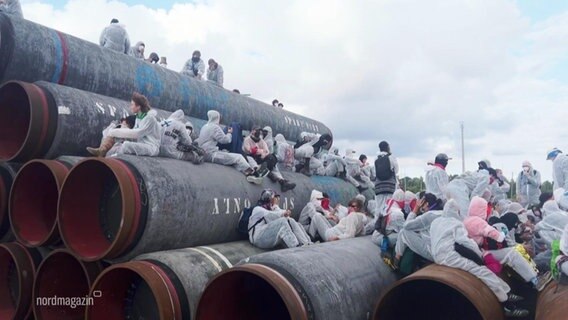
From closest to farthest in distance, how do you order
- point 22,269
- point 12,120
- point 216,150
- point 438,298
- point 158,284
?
point 158,284, point 438,298, point 22,269, point 12,120, point 216,150

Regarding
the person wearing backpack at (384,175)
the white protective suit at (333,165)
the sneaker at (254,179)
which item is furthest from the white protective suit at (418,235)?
the white protective suit at (333,165)

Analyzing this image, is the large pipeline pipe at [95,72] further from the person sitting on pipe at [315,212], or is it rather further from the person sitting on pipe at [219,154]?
the person sitting on pipe at [315,212]

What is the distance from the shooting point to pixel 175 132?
7.12m

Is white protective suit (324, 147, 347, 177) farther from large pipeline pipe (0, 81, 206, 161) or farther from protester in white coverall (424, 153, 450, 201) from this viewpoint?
large pipeline pipe (0, 81, 206, 161)

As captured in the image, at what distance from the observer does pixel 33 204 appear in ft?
22.3

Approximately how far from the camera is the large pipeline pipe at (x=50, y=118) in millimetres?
6475

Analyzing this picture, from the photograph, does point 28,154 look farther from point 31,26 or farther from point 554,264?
point 554,264

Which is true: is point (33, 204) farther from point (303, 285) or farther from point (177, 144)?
point (303, 285)

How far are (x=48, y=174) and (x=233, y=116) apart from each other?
5110mm

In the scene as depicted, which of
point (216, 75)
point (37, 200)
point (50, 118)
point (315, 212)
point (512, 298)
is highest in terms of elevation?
point (216, 75)

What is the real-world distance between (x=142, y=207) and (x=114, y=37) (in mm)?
5669

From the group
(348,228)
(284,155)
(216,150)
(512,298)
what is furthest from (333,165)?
(512,298)

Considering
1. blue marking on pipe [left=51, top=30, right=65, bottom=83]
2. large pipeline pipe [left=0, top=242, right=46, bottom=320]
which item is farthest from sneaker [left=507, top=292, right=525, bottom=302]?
blue marking on pipe [left=51, top=30, right=65, bottom=83]

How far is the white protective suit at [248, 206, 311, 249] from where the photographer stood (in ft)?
22.6
